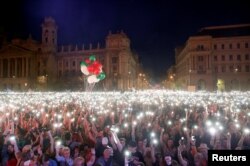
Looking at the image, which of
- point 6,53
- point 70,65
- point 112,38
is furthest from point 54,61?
point 112,38

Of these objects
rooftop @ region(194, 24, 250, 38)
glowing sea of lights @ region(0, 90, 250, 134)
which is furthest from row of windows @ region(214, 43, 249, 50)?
glowing sea of lights @ region(0, 90, 250, 134)

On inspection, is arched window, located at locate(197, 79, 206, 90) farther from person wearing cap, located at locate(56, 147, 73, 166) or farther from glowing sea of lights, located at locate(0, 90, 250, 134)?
person wearing cap, located at locate(56, 147, 73, 166)

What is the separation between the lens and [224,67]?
8362 centimetres

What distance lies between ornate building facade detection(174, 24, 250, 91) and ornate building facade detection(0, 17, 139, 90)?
27.4 metres

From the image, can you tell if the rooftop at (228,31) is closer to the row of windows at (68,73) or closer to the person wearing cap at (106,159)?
the row of windows at (68,73)

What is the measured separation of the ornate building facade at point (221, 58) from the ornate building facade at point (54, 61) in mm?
27372

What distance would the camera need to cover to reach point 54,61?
114m

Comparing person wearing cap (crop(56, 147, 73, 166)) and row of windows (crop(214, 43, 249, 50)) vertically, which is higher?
row of windows (crop(214, 43, 249, 50))

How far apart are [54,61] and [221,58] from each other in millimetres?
63548

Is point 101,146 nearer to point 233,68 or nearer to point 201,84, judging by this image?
point 201,84

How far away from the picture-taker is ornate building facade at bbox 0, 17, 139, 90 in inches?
4094

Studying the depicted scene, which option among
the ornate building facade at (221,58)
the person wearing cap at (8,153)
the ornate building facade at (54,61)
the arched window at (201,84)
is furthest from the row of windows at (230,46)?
the person wearing cap at (8,153)

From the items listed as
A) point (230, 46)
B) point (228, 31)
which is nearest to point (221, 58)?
point (230, 46)

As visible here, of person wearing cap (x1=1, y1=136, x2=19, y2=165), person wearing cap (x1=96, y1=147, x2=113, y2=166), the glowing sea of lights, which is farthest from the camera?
the glowing sea of lights
